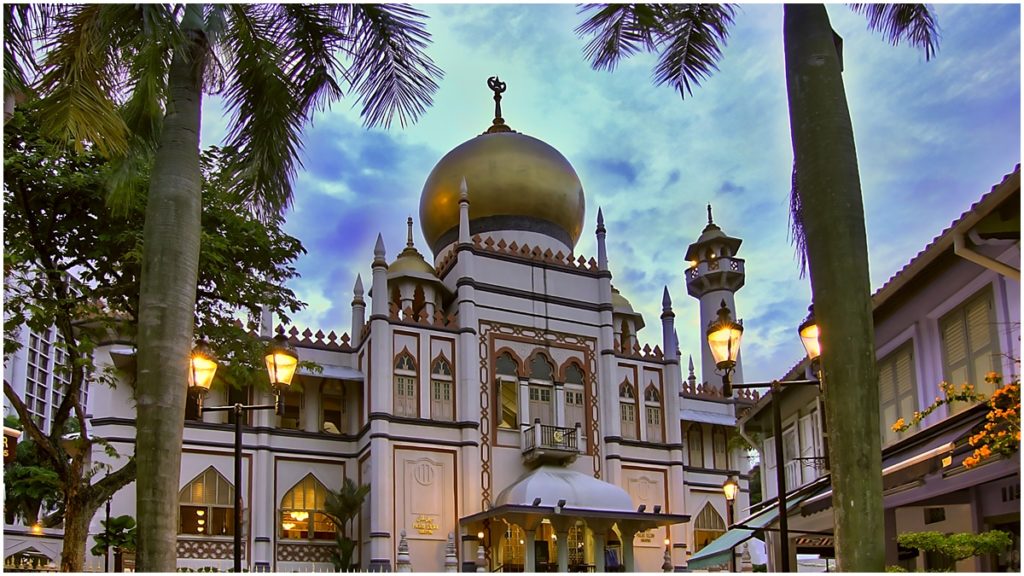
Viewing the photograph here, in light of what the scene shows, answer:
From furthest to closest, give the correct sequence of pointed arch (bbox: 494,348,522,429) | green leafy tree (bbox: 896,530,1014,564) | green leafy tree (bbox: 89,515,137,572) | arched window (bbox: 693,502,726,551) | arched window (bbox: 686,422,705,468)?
arched window (bbox: 686,422,705,468) < arched window (bbox: 693,502,726,551) < pointed arch (bbox: 494,348,522,429) < green leafy tree (bbox: 89,515,137,572) < green leafy tree (bbox: 896,530,1014,564)

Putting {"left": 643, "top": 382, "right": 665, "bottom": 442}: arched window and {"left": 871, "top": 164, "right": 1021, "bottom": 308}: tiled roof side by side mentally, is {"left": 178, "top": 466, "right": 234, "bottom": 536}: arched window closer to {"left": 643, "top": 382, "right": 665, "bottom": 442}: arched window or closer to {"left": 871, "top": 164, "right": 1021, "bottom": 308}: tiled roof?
{"left": 643, "top": 382, "right": 665, "bottom": 442}: arched window

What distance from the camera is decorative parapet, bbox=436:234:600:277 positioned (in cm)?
3950

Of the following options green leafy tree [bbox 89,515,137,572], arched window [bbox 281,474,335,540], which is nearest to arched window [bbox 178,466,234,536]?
arched window [bbox 281,474,335,540]

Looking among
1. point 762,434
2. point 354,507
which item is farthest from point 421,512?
point 762,434

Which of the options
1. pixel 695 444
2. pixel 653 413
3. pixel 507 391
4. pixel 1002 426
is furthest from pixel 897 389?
pixel 695 444

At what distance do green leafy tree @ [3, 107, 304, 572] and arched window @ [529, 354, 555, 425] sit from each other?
1884cm

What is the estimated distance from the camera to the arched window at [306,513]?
35.6 meters

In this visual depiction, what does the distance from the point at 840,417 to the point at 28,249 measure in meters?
14.4

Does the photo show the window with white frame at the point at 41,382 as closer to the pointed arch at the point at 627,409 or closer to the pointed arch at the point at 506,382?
the pointed arch at the point at 506,382

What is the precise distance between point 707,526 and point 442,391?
11728 millimetres

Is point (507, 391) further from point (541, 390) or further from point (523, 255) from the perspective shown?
point (523, 255)

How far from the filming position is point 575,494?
34.6 m

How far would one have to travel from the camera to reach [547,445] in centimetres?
3672

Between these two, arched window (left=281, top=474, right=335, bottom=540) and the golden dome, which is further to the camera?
the golden dome
